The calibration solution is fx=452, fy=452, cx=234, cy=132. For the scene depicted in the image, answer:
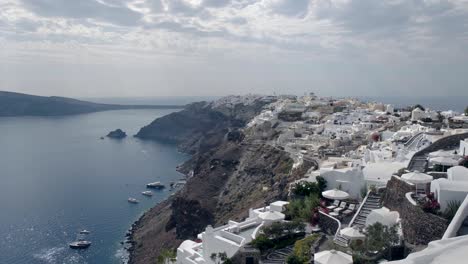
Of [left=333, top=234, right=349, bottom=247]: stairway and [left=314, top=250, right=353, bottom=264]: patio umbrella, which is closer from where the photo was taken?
[left=314, top=250, right=353, bottom=264]: patio umbrella

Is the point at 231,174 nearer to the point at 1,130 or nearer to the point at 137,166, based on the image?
the point at 137,166

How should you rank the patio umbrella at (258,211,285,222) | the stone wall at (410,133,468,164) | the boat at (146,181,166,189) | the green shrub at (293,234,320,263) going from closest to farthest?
the green shrub at (293,234,320,263), the patio umbrella at (258,211,285,222), the stone wall at (410,133,468,164), the boat at (146,181,166,189)

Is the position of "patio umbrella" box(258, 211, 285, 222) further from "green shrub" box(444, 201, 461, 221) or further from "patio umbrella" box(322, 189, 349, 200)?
"green shrub" box(444, 201, 461, 221)

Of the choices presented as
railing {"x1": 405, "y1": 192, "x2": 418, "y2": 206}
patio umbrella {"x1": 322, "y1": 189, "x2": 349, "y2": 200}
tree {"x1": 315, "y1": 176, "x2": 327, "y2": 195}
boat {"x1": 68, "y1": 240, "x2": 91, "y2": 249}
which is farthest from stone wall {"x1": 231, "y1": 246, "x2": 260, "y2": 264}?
boat {"x1": 68, "y1": 240, "x2": 91, "y2": 249}

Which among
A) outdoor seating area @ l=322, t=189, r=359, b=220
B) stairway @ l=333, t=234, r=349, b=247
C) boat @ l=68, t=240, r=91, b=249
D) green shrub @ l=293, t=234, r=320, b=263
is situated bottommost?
boat @ l=68, t=240, r=91, b=249

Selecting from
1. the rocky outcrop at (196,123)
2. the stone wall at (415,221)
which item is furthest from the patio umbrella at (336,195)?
the rocky outcrop at (196,123)

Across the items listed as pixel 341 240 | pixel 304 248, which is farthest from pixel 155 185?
pixel 341 240

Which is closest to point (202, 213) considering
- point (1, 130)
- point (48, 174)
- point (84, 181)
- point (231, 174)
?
point (231, 174)
